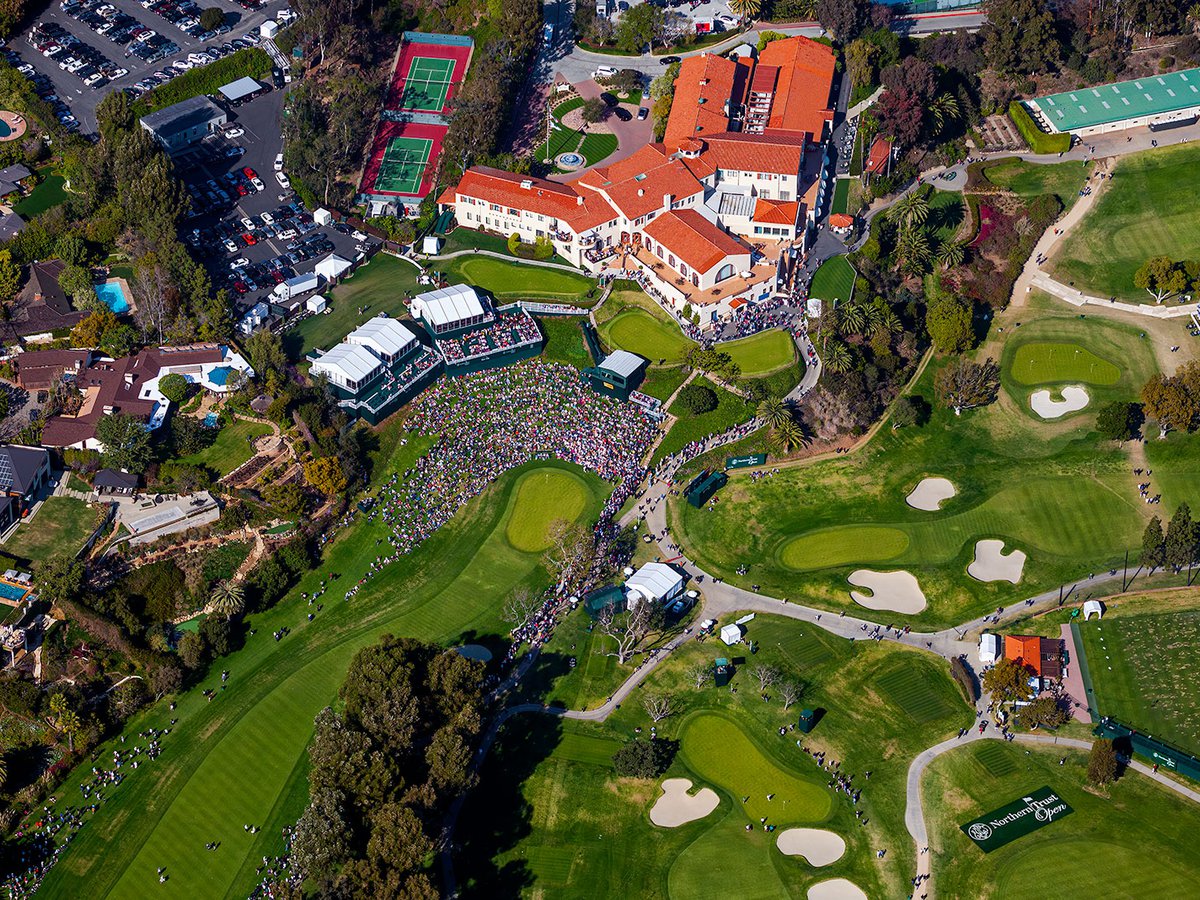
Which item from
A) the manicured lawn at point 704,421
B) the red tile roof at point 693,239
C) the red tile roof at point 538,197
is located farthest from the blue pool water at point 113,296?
the manicured lawn at point 704,421

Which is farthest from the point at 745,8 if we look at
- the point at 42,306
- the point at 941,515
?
the point at 42,306

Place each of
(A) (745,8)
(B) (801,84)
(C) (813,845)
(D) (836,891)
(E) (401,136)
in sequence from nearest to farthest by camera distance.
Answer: (D) (836,891), (C) (813,845), (E) (401,136), (B) (801,84), (A) (745,8)

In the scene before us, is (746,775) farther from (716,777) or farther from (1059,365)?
(1059,365)

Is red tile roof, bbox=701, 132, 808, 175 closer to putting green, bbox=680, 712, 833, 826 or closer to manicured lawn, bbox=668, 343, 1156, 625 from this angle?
manicured lawn, bbox=668, 343, 1156, 625

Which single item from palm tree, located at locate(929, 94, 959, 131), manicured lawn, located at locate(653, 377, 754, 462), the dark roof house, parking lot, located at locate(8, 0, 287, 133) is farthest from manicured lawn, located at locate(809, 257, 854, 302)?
parking lot, located at locate(8, 0, 287, 133)

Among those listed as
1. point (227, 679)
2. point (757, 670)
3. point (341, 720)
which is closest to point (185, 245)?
point (227, 679)

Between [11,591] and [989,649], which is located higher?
[11,591]

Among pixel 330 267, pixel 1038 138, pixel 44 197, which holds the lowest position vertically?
pixel 330 267
